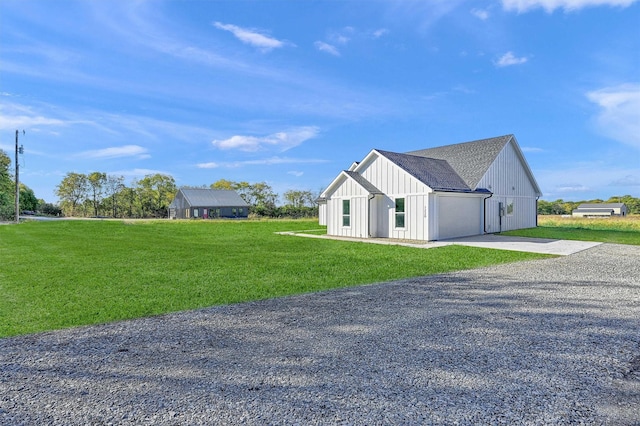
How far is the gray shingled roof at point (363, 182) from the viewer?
1758 cm

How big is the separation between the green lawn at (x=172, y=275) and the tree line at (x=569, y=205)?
65.3 metres

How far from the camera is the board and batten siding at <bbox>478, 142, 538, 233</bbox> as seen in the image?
19516 mm

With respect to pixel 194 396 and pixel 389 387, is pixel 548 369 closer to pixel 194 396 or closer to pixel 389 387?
pixel 389 387

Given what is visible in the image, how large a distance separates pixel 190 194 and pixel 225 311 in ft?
174

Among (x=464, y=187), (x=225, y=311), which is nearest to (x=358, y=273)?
(x=225, y=311)

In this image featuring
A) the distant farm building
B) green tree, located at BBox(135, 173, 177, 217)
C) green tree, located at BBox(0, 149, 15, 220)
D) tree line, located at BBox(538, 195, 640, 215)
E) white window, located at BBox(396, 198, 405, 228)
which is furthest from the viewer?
tree line, located at BBox(538, 195, 640, 215)

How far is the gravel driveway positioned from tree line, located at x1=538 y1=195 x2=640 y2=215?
7049 centimetres

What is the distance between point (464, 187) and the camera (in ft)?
59.4

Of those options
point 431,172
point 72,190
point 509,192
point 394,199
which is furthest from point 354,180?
point 72,190

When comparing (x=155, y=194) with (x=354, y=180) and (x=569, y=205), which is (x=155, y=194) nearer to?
(x=354, y=180)

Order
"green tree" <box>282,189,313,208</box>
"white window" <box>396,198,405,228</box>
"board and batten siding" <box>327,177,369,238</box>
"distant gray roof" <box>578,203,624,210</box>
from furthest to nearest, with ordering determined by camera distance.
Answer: "distant gray roof" <box>578,203,624,210</box>
"green tree" <box>282,189,313,208</box>
"board and batten siding" <box>327,177,369,238</box>
"white window" <box>396,198,405,228</box>

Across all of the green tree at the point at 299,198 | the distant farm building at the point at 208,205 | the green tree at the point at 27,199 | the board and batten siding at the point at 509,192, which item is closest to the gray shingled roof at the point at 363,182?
the board and batten siding at the point at 509,192

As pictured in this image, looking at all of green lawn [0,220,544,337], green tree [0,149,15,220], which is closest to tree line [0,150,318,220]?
green tree [0,149,15,220]

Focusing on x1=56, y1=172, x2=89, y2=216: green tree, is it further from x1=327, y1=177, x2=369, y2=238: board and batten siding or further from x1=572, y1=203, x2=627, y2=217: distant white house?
x1=572, y1=203, x2=627, y2=217: distant white house
